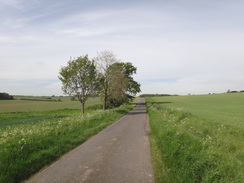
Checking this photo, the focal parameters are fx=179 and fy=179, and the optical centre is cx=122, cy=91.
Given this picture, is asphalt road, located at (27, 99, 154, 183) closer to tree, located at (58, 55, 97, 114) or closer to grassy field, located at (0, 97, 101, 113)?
tree, located at (58, 55, 97, 114)

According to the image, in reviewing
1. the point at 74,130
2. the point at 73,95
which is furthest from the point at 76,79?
the point at 74,130

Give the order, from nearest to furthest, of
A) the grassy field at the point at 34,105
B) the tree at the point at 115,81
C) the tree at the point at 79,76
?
the tree at the point at 79,76 < the tree at the point at 115,81 < the grassy field at the point at 34,105

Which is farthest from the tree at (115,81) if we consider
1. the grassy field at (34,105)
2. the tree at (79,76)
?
the grassy field at (34,105)

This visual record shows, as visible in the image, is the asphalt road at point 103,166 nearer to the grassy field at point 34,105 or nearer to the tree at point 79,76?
the tree at point 79,76

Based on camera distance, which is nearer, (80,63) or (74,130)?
(74,130)

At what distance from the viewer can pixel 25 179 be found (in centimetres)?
587

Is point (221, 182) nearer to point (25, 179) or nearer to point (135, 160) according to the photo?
point (135, 160)

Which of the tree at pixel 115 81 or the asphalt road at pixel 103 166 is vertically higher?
the tree at pixel 115 81

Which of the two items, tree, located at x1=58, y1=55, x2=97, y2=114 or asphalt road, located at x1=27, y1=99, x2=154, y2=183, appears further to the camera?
tree, located at x1=58, y1=55, x2=97, y2=114

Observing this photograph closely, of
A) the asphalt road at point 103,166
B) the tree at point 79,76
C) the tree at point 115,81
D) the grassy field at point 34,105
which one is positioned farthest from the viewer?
the grassy field at point 34,105

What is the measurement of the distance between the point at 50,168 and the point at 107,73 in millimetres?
29008

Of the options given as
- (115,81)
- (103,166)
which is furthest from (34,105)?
(103,166)

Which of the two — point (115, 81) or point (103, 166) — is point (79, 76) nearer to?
point (115, 81)

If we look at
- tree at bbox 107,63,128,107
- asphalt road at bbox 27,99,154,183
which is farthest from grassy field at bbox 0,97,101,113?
asphalt road at bbox 27,99,154,183
